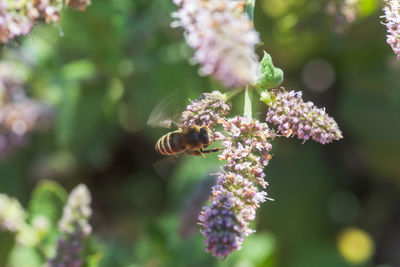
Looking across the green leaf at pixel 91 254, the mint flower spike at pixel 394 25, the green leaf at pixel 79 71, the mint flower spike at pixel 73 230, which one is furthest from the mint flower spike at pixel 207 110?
the green leaf at pixel 79 71

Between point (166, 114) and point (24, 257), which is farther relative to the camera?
point (24, 257)

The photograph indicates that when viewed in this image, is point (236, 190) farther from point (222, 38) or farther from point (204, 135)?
point (222, 38)

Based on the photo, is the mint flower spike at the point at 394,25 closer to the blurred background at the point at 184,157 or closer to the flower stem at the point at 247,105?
the flower stem at the point at 247,105

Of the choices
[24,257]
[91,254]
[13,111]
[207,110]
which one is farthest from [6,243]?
[207,110]

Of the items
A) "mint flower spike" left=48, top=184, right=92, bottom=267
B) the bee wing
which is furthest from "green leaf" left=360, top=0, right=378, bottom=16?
"mint flower spike" left=48, top=184, right=92, bottom=267

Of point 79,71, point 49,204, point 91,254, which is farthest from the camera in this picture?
point 79,71

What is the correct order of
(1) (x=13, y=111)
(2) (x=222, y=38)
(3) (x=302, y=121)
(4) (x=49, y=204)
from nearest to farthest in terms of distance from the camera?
(2) (x=222, y=38)
(3) (x=302, y=121)
(4) (x=49, y=204)
(1) (x=13, y=111)
